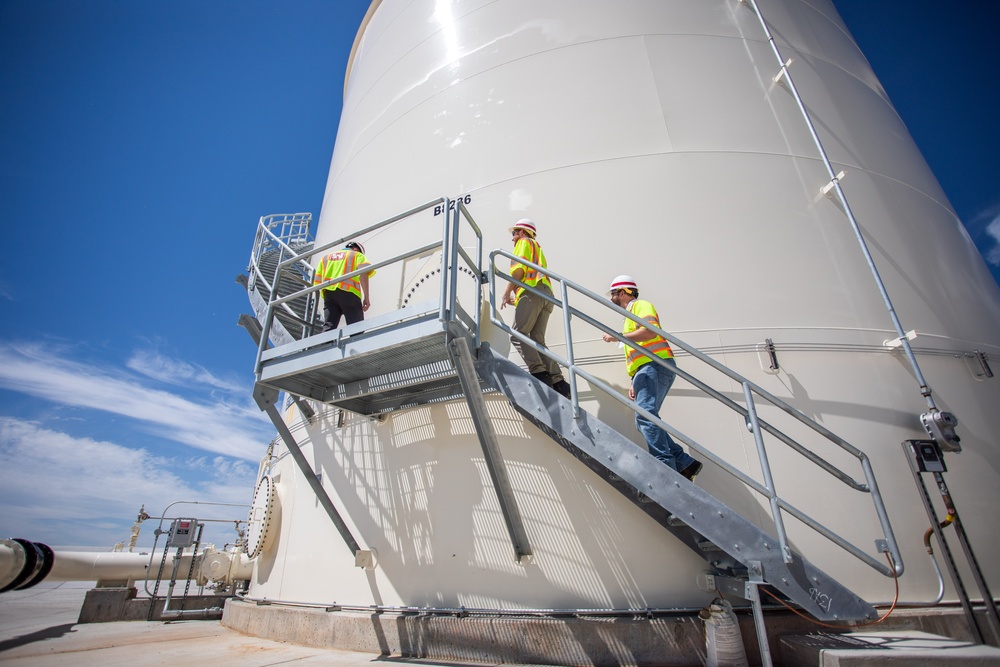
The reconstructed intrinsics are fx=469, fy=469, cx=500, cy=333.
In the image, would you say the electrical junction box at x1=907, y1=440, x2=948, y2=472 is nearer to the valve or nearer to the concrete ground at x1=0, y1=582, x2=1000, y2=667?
the valve

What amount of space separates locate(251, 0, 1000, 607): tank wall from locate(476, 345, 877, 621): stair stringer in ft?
1.84

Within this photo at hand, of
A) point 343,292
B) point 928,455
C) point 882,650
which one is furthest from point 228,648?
point 928,455

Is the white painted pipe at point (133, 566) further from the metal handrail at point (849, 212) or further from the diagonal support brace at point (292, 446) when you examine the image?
the metal handrail at point (849, 212)

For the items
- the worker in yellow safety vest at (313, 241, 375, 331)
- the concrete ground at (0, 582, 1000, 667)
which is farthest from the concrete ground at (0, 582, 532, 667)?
the worker in yellow safety vest at (313, 241, 375, 331)

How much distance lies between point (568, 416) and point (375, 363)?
1670mm

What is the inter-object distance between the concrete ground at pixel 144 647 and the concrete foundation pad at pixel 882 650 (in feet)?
7.81

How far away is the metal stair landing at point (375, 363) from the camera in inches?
132

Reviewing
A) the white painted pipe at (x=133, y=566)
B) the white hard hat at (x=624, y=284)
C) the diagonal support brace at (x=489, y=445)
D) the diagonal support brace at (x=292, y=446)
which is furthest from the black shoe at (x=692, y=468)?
the white painted pipe at (x=133, y=566)

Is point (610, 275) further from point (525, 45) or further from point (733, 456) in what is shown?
point (525, 45)

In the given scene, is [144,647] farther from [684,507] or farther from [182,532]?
[684,507]

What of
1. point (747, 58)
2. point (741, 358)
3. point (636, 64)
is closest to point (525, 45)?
point (636, 64)

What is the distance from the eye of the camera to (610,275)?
4555 mm

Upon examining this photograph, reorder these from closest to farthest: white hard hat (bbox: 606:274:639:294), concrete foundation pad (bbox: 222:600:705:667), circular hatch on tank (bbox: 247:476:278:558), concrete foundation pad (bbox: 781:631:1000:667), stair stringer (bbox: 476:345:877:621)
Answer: concrete foundation pad (bbox: 781:631:1000:667), stair stringer (bbox: 476:345:877:621), concrete foundation pad (bbox: 222:600:705:667), white hard hat (bbox: 606:274:639:294), circular hatch on tank (bbox: 247:476:278:558)

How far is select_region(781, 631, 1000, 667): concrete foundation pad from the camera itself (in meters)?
2.41
